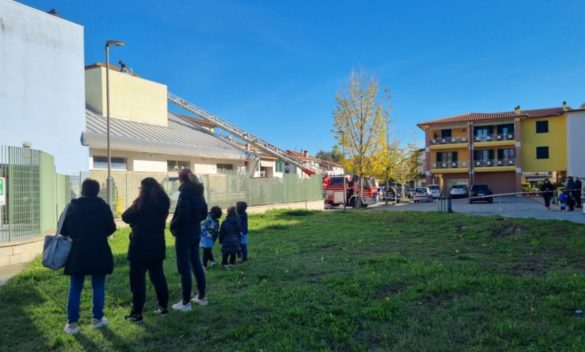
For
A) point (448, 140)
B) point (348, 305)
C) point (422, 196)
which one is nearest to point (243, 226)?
point (348, 305)

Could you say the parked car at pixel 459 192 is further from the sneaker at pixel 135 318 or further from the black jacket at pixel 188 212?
the sneaker at pixel 135 318

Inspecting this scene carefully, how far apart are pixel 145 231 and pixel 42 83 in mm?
15490

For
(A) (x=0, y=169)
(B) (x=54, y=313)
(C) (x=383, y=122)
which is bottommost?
(B) (x=54, y=313)

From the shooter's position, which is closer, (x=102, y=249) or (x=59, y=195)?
(x=102, y=249)

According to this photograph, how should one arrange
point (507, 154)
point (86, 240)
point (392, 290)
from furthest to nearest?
point (507, 154)
point (392, 290)
point (86, 240)

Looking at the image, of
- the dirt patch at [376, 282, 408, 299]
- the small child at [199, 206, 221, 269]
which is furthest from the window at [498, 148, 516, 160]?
the dirt patch at [376, 282, 408, 299]

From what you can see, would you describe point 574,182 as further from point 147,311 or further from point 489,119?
point 489,119

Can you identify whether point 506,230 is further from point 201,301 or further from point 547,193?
point 547,193

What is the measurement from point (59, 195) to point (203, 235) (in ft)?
24.2

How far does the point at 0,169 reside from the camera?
1023 centimetres

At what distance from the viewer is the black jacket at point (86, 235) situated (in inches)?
207

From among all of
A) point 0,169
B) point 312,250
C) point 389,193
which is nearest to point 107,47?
point 0,169

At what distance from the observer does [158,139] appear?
2558 centimetres

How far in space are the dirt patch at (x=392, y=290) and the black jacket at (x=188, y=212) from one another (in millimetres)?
2682
